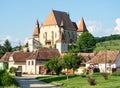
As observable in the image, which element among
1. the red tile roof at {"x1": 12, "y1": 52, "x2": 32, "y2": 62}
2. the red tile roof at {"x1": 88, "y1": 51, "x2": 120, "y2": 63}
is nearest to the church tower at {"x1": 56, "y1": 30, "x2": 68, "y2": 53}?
the red tile roof at {"x1": 12, "y1": 52, "x2": 32, "y2": 62}

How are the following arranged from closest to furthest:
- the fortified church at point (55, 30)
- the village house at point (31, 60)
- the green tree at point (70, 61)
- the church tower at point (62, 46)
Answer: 1. the green tree at point (70, 61)
2. the village house at point (31, 60)
3. the church tower at point (62, 46)
4. the fortified church at point (55, 30)

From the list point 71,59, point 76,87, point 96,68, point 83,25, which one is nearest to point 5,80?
point 76,87

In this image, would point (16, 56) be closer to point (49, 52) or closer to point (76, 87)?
point (49, 52)

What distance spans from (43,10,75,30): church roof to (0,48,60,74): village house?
149 ft

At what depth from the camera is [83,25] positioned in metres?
160

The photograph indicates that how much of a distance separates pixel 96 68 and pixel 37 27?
92203 millimetres

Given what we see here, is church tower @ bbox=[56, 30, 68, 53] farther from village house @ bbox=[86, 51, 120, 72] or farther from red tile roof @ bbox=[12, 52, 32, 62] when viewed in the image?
village house @ bbox=[86, 51, 120, 72]

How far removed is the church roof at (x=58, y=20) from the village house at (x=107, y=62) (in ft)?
224

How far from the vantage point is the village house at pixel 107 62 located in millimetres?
77150

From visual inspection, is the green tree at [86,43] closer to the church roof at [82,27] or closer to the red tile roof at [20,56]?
the church roof at [82,27]

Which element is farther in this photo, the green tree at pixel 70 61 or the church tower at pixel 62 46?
the church tower at pixel 62 46

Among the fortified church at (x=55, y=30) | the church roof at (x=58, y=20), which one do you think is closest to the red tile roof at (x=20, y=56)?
the fortified church at (x=55, y=30)

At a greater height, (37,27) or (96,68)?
(37,27)

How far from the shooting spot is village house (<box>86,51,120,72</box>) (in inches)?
3037
